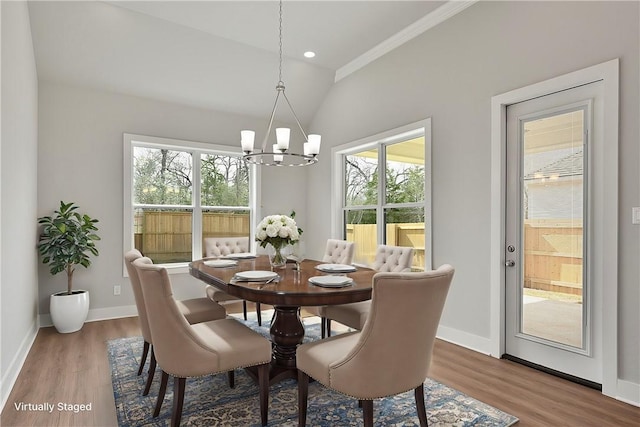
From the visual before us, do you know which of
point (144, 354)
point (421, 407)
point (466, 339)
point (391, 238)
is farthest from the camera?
point (391, 238)

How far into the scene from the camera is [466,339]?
3453 millimetres

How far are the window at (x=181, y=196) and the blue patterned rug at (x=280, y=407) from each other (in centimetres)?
241

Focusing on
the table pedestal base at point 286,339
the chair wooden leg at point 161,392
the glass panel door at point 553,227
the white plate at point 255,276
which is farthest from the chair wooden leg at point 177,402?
the glass panel door at point 553,227

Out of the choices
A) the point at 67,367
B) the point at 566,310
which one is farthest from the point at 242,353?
the point at 566,310

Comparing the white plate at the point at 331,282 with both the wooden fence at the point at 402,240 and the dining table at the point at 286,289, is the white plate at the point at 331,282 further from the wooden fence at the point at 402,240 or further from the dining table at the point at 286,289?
the wooden fence at the point at 402,240

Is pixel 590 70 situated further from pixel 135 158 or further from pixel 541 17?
pixel 135 158

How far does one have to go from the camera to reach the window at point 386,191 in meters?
4.07

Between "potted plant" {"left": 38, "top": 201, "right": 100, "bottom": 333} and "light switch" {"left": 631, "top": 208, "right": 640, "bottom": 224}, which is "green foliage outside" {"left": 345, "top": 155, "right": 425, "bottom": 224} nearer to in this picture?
"light switch" {"left": 631, "top": 208, "right": 640, "bottom": 224}

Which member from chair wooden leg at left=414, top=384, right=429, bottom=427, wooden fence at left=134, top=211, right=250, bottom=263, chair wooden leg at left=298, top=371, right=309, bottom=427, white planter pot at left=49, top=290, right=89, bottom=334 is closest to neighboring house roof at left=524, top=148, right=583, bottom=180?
chair wooden leg at left=414, top=384, right=429, bottom=427

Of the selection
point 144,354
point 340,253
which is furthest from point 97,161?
point 340,253

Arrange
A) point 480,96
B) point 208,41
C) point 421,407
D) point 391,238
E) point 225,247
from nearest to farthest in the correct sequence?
point 421,407 < point 480,96 < point 208,41 < point 225,247 < point 391,238

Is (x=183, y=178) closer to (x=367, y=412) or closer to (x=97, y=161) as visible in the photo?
(x=97, y=161)

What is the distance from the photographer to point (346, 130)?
5.11 meters

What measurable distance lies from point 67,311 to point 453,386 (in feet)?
Result: 12.4
